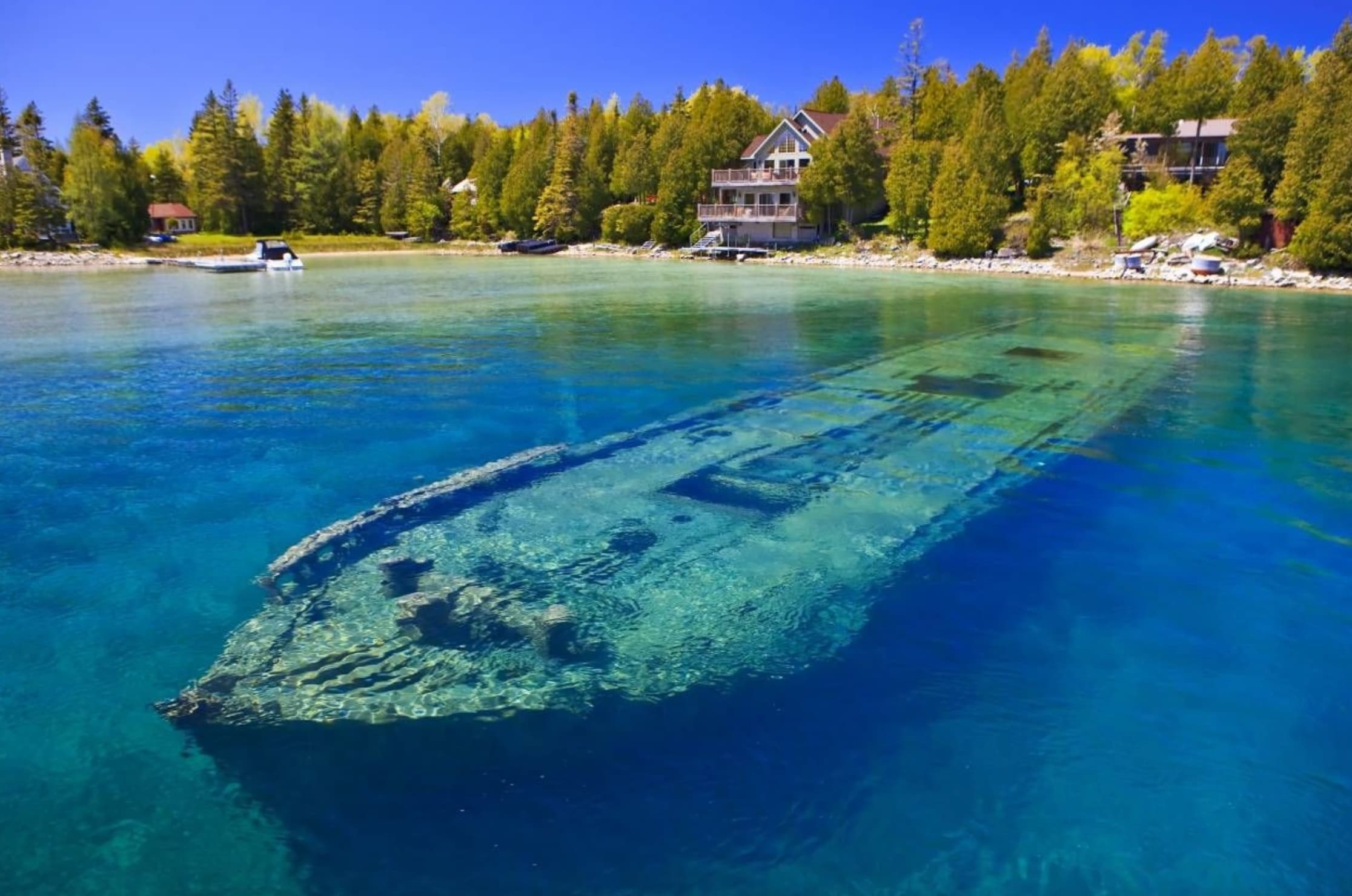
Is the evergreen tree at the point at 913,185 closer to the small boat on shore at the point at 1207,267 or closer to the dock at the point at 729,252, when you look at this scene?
the dock at the point at 729,252

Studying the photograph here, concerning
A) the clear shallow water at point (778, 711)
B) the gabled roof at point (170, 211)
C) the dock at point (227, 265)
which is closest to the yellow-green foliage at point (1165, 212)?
→ the clear shallow water at point (778, 711)

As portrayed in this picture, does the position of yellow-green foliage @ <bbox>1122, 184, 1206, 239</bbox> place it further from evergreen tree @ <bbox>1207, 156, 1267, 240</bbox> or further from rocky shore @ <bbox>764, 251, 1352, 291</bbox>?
rocky shore @ <bbox>764, 251, 1352, 291</bbox>

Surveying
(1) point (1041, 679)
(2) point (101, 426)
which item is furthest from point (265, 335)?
(1) point (1041, 679)

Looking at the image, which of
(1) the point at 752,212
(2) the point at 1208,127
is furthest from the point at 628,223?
(2) the point at 1208,127

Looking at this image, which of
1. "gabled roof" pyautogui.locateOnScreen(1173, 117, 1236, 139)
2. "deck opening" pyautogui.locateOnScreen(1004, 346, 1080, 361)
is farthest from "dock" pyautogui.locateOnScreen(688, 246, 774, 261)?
"deck opening" pyautogui.locateOnScreen(1004, 346, 1080, 361)

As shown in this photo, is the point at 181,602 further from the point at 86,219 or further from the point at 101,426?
the point at 86,219

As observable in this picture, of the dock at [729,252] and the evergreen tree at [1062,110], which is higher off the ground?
the evergreen tree at [1062,110]

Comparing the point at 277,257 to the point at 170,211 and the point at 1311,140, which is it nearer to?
the point at 170,211
